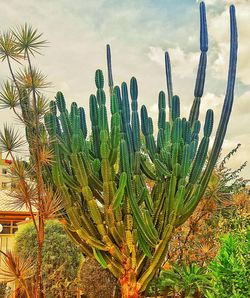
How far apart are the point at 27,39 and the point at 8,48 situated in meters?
0.31

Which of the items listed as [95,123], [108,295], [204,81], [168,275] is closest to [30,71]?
[95,123]

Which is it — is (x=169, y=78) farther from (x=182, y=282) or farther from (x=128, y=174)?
(x=182, y=282)

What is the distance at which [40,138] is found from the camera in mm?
7680

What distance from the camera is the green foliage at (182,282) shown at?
11031 mm

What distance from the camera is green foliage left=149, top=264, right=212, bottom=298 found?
434 inches

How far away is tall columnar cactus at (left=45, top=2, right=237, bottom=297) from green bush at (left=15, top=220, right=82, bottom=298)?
1.98 metres

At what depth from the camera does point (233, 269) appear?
180 inches

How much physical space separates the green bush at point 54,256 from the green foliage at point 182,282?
70.7 inches

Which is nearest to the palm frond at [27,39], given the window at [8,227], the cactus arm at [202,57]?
the cactus arm at [202,57]

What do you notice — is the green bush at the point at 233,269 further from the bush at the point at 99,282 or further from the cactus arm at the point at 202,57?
the bush at the point at 99,282

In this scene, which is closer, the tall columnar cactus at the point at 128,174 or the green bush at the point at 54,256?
the tall columnar cactus at the point at 128,174

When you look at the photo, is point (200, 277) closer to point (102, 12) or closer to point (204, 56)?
point (204, 56)

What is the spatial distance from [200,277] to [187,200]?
82.6 inches

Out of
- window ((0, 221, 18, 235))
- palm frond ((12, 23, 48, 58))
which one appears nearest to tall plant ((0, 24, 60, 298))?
palm frond ((12, 23, 48, 58))
